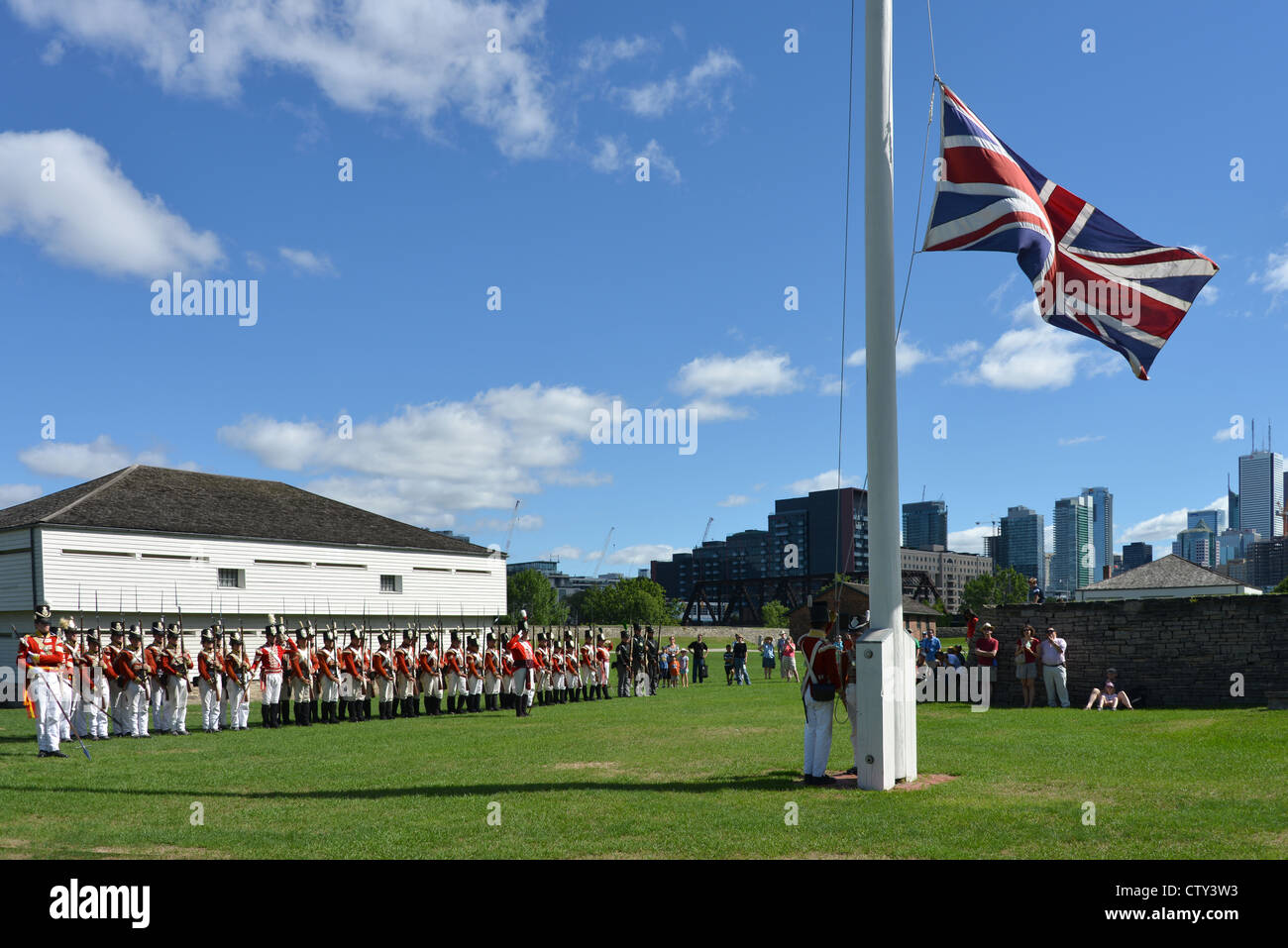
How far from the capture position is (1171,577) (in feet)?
154

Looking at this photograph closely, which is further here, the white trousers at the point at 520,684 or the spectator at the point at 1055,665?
the white trousers at the point at 520,684

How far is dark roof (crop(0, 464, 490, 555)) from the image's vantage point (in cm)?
3700

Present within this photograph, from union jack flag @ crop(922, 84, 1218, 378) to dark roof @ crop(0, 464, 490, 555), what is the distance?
3276cm

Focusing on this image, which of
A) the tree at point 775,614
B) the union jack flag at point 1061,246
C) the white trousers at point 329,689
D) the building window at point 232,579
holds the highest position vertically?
the union jack flag at point 1061,246

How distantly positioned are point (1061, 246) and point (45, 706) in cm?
1573

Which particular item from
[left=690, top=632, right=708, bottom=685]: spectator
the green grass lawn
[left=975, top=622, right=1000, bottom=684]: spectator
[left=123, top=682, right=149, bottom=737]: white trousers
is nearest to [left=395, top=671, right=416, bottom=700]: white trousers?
the green grass lawn

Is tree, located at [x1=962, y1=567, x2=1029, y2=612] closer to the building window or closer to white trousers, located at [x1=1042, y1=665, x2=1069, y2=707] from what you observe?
the building window

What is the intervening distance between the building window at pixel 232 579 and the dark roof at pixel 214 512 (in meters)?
1.37

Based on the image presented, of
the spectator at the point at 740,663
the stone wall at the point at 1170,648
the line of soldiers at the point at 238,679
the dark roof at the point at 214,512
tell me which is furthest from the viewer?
the spectator at the point at 740,663

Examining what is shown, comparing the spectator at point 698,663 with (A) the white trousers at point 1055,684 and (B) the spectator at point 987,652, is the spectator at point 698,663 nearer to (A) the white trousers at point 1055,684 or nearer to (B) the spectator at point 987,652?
(B) the spectator at point 987,652

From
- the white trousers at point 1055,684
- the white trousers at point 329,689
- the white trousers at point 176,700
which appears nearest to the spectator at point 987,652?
the white trousers at point 1055,684

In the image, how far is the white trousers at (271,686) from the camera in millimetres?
20906

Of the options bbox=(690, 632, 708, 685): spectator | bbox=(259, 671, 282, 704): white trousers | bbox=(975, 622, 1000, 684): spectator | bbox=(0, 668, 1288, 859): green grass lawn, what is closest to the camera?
bbox=(0, 668, 1288, 859): green grass lawn
